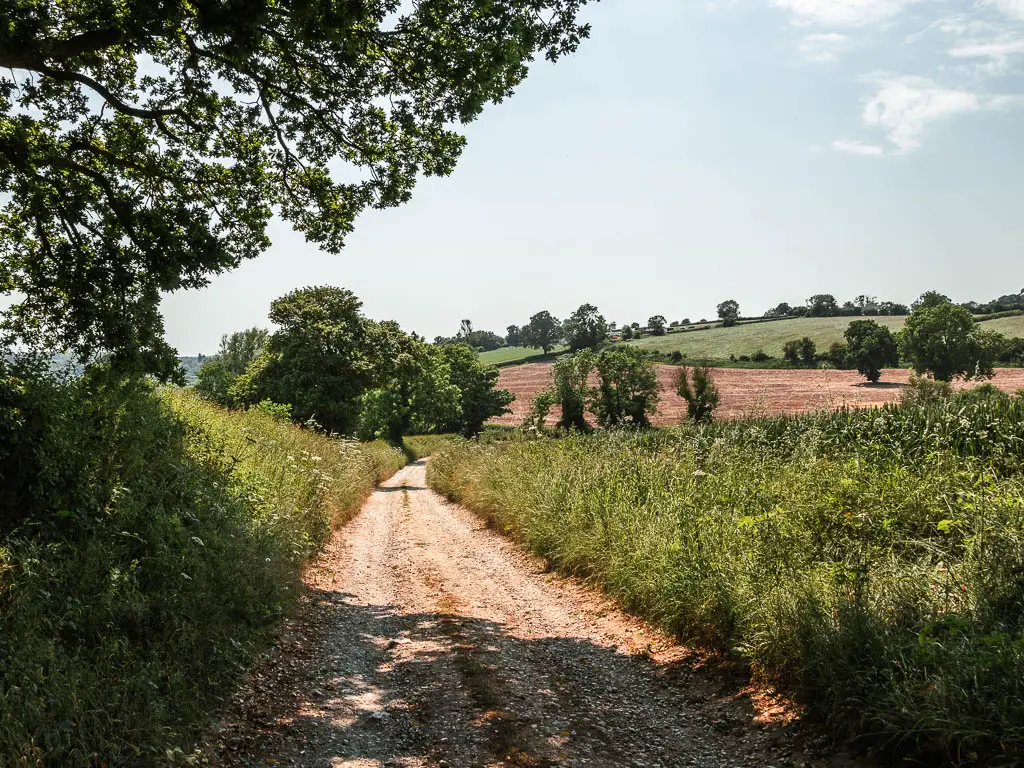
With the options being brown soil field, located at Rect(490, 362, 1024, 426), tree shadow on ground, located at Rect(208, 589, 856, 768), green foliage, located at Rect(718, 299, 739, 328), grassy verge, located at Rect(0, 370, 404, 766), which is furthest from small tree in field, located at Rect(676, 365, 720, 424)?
green foliage, located at Rect(718, 299, 739, 328)

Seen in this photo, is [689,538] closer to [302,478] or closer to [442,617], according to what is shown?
[442,617]

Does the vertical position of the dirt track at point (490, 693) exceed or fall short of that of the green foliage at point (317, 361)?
it falls short

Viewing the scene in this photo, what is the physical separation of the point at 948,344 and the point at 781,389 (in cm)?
3160

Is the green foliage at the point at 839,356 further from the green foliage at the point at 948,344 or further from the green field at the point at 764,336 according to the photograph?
the green foliage at the point at 948,344

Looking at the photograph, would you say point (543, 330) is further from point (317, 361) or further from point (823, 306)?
point (317, 361)

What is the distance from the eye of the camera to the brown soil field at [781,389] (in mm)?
48312

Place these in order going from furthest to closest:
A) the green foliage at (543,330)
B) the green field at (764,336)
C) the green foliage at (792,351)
Result: the green foliage at (543,330) → the green field at (764,336) → the green foliage at (792,351)

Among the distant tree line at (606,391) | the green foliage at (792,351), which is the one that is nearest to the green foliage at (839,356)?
the green foliage at (792,351)

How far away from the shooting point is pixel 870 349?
70750 millimetres

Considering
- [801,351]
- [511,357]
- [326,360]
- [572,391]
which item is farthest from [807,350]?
[326,360]

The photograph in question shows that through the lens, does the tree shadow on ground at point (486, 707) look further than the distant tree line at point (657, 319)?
No

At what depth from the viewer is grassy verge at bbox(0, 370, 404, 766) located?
414cm

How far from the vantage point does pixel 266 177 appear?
1059 centimetres

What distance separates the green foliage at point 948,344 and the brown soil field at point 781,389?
7.49 feet
